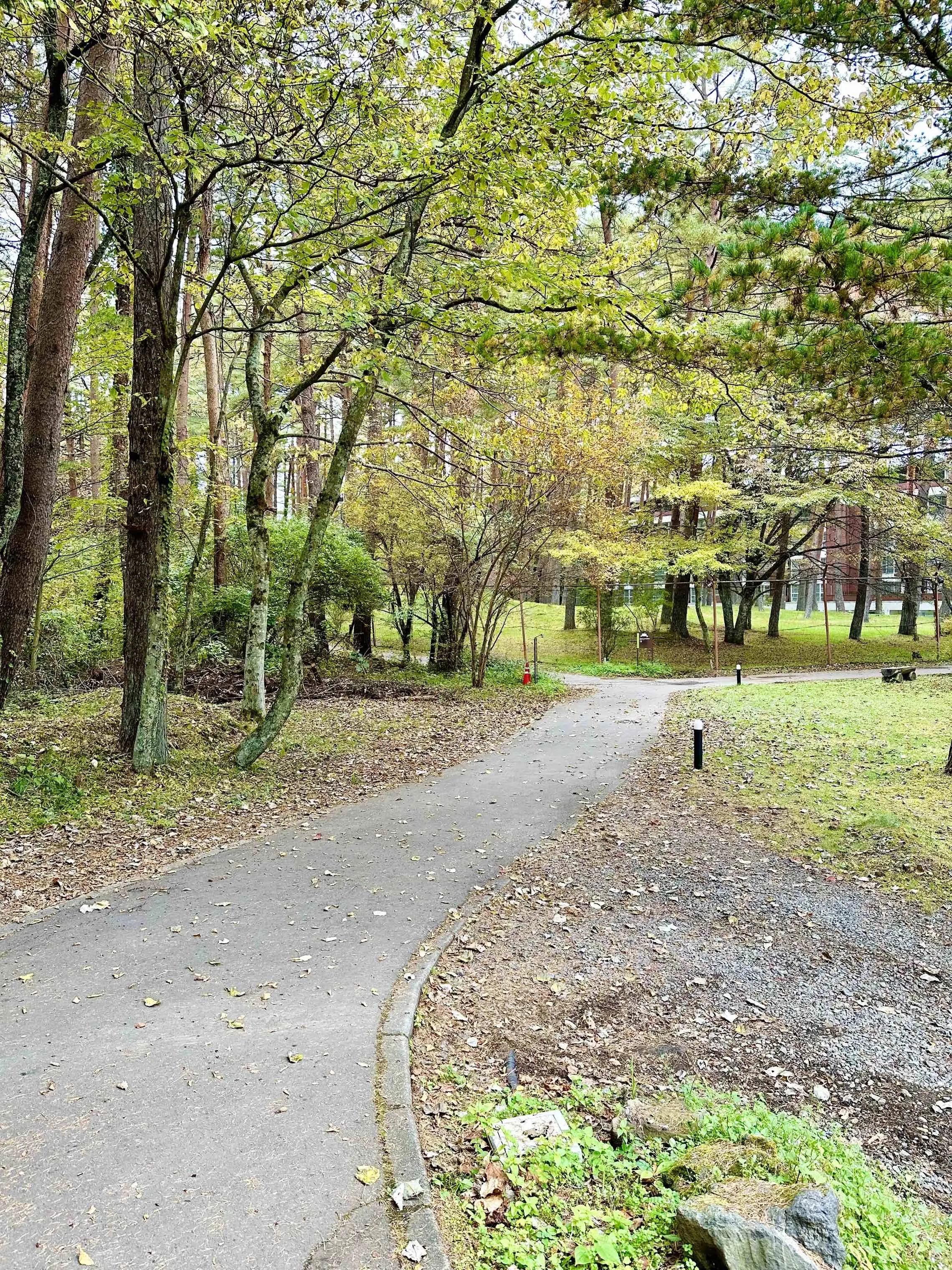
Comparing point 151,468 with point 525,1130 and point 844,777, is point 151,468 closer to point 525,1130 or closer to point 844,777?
point 525,1130

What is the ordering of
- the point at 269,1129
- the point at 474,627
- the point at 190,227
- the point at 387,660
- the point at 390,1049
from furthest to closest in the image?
the point at 387,660 < the point at 474,627 < the point at 190,227 < the point at 390,1049 < the point at 269,1129

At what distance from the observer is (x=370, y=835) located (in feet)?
21.5

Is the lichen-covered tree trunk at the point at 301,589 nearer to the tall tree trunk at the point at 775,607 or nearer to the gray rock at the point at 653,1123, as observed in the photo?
the gray rock at the point at 653,1123

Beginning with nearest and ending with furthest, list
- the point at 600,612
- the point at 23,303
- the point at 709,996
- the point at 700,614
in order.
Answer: the point at 709,996, the point at 23,303, the point at 600,612, the point at 700,614

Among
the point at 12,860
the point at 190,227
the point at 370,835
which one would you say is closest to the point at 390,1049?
the point at 370,835

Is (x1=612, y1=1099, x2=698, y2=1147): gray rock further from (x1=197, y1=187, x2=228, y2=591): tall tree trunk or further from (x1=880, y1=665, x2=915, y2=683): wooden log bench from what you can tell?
(x1=880, y1=665, x2=915, y2=683): wooden log bench

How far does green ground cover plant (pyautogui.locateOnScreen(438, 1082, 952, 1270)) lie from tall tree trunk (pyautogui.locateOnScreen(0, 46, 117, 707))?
7.25 metres

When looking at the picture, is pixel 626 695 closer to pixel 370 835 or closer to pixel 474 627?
pixel 474 627

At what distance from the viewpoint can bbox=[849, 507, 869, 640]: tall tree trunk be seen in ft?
74.6

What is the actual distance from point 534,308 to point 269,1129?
20.5ft

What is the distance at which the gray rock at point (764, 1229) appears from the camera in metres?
2.19

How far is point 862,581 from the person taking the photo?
877 inches

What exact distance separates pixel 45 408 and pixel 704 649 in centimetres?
1888

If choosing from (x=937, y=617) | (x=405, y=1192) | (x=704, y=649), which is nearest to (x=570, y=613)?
(x=704, y=649)
